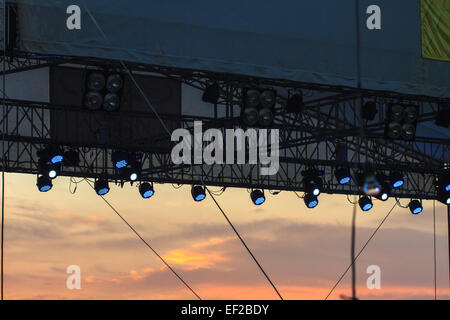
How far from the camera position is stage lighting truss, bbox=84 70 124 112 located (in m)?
13.3

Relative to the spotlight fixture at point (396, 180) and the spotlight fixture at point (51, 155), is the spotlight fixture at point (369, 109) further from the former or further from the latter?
the spotlight fixture at point (51, 155)

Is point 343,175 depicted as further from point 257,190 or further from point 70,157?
point 70,157

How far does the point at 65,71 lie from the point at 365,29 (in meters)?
8.84

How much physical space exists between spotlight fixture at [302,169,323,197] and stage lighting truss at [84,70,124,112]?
934 cm

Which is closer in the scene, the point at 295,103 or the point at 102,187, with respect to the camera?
the point at 295,103

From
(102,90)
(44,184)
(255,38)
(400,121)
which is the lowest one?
(44,184)

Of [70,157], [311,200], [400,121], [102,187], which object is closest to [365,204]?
[311,200]

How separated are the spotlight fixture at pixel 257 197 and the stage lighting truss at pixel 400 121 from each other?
291 inches

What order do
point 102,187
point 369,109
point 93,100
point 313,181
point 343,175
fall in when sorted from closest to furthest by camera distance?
point 93,100, point 369,109, point 102,187, point 343,175, point 313,181

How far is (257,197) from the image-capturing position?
75.1 feet

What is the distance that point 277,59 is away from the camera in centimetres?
1354

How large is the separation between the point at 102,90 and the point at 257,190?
32.5ft

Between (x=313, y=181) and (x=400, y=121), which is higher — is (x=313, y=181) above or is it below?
above
